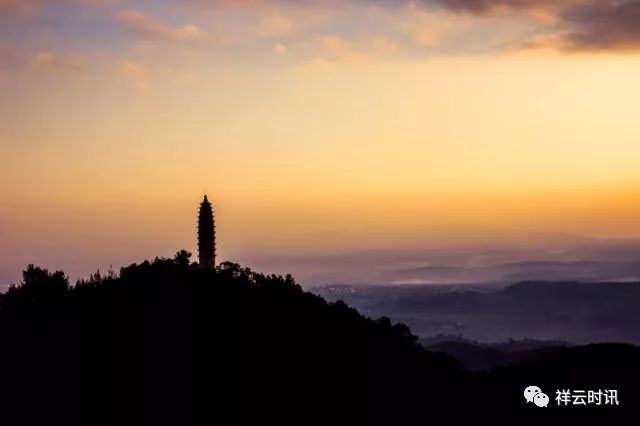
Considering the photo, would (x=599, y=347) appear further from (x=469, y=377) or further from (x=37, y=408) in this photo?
(x=37, y=408)

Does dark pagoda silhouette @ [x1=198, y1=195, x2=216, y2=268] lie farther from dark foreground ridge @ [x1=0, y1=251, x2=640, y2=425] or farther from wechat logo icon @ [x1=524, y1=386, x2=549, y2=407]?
wechat logo icon @ [x1=524, y1=386, x2=549, y2=407]

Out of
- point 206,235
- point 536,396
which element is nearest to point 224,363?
point 536,396

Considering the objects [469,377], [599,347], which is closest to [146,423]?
[469,377]

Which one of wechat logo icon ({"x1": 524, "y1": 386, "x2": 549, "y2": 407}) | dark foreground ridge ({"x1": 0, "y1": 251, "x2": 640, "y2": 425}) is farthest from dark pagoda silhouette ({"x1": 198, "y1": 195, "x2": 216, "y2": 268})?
wechat logo icon ({"x1": 524, "y1": 386, "x2": 549, "y2": 407})

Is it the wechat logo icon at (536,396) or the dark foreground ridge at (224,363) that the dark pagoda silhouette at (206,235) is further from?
the wechat logo icon at (536,396)

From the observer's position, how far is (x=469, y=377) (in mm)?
81438

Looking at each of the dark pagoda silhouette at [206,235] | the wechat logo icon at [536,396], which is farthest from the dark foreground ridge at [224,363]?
the dark pagoda silhouette at [206,235]

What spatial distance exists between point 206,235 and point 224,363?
175 ft

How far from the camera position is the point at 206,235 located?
12256 cm

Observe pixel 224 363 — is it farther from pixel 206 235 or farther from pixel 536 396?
pixel 206 235

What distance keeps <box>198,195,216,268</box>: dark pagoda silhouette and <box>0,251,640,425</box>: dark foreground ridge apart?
31469 mm

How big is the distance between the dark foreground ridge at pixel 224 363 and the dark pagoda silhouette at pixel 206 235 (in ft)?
103

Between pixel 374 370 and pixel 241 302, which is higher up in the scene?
pixel 241 302

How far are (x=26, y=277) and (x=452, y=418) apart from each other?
46.0 m
